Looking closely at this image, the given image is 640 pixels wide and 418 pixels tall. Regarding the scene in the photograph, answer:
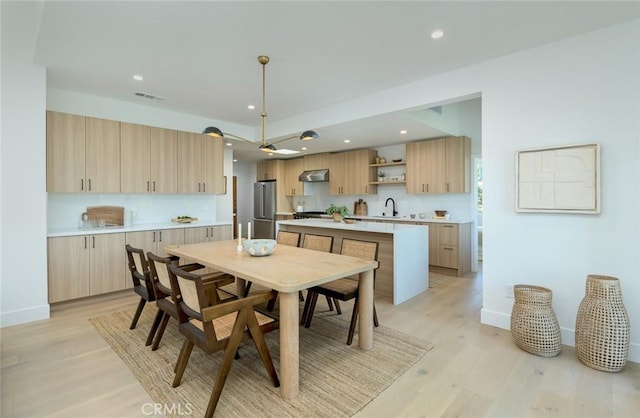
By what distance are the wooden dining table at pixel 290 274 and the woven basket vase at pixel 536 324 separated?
1.23 meters

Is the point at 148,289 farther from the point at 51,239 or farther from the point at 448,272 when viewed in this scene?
the point at 448,272

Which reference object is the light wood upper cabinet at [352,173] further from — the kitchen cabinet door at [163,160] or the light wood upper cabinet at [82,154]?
the light wood upper cabinet at [82,154]

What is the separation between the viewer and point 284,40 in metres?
2.64

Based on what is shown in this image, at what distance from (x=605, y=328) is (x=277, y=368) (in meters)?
2.39

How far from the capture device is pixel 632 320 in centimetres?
241

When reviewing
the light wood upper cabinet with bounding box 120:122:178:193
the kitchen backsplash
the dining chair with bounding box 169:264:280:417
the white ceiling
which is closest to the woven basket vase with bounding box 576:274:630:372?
the white ceiling

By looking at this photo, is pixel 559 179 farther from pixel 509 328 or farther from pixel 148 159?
pixel 148 159

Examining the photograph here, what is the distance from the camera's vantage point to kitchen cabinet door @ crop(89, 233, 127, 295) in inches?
148

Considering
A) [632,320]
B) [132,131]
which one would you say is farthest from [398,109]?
[132,131]

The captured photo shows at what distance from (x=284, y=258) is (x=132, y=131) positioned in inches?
121

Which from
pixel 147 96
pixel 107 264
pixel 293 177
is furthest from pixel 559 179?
pixel 293 177

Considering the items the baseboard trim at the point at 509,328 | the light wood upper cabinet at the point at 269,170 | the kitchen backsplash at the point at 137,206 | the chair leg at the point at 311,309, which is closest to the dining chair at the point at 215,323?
the chair leg at the point at 311,309

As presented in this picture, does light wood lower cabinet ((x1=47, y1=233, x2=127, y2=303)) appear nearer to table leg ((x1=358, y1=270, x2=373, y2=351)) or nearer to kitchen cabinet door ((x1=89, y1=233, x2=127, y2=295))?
kitchen cabinet door ((x1=89, y1=233, x2=127, y2=295))

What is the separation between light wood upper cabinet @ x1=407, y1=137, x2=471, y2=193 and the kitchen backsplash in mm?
3715
